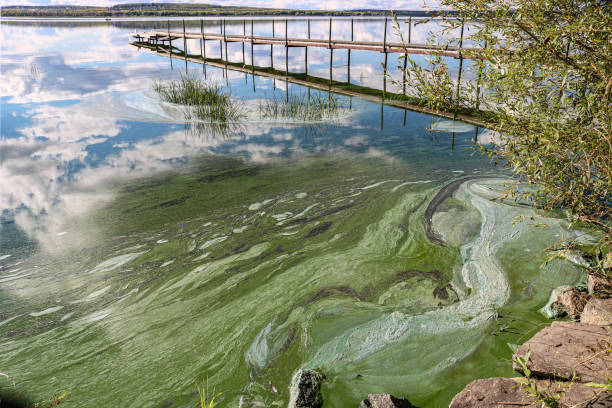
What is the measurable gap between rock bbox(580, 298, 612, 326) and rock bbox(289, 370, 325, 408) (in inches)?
63.3

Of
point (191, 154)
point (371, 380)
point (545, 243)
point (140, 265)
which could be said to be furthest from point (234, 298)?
point (191, 154)

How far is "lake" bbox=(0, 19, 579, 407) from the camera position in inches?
93.4

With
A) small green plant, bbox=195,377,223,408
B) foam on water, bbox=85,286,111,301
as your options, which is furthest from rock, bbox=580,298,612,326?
foam on water, bbox=85,286,111,301

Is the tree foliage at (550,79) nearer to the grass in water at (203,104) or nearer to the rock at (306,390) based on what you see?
the rock at (306,390)

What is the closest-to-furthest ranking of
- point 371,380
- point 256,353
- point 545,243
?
point 371,380 < point 256,353 < point 545,243

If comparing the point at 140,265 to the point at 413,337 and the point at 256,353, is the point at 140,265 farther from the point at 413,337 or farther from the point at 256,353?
the point at 413,337

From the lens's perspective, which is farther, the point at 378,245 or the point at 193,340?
the point at 378,245

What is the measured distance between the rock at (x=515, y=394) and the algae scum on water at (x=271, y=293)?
23 cm

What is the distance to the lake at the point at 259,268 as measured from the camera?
237cm

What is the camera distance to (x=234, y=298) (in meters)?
3.05

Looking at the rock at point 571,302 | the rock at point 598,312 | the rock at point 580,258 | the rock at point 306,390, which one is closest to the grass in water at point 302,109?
the rock at point 580,258

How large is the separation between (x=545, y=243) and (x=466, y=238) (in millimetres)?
649

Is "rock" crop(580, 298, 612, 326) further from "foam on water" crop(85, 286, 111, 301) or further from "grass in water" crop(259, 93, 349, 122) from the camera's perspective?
"grass in water" crop(259, 93, 349, 122)

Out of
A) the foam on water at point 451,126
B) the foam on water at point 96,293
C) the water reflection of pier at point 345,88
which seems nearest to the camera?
the foam on water at point 96,293
